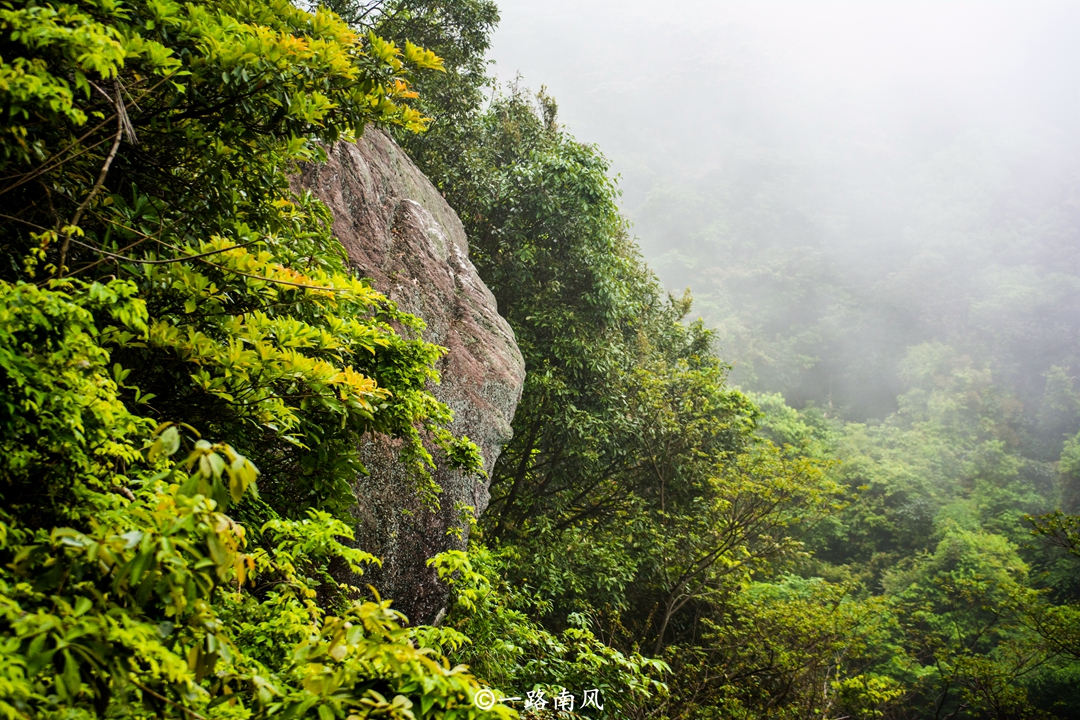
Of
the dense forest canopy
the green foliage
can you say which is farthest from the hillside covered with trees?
the dense forest canopy

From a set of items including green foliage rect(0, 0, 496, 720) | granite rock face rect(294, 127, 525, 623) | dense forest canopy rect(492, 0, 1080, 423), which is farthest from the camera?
dense forest canopy rect(492, 0, 1080, 423)

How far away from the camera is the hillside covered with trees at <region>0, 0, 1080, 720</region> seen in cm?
108

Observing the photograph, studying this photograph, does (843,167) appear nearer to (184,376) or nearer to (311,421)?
(311,421)

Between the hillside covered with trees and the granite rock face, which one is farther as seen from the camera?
the granite rock face

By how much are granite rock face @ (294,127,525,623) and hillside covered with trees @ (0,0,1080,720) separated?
237 mm

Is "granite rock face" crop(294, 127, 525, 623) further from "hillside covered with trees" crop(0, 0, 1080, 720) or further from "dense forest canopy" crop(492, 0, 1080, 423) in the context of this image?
"dense forest canopy" crop(492, 0, 1080, 423)

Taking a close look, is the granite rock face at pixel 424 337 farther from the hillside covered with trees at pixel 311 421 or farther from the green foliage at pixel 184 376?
the green foliage at pixel 184 376

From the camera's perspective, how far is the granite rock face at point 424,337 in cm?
384

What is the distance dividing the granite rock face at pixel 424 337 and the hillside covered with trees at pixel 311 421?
24 centimetres

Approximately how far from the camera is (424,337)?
15.6ft

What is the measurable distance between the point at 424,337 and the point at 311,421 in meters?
2.44

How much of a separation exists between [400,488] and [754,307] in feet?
164

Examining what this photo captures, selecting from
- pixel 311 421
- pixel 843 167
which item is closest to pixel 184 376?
pixel 311 421

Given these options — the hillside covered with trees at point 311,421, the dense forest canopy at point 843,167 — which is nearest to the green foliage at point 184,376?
the hillside covered with trees at point 311,421
